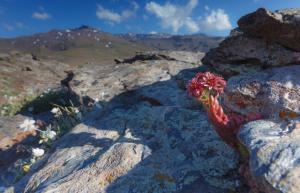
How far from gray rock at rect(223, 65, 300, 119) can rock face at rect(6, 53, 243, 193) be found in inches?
27.9

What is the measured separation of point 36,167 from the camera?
8.06 m

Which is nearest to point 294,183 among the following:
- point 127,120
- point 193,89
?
point 193,89

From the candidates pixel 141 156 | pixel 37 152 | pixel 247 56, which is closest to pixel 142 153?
pixel 141 156

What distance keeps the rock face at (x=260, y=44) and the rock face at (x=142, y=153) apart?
1.26 m

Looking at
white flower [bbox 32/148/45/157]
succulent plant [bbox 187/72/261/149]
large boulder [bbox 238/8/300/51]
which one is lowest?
white flower [bbox 32/148/45/157]

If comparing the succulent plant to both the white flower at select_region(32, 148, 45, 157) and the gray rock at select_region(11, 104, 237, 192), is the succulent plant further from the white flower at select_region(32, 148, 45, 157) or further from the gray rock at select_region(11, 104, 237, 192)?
the white flower at select_region(32, 148, 45, 157)

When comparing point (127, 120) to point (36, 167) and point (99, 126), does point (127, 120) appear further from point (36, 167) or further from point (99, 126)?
point (36, 167)

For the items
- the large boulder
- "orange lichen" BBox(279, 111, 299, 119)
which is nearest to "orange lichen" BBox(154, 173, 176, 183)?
"orange lichen" BBox(279, 111, 299, 119)

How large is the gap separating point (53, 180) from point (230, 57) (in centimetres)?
480

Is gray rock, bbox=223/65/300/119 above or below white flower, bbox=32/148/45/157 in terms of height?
above

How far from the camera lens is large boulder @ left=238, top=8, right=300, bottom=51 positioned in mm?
7082

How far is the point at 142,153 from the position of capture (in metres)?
6.48

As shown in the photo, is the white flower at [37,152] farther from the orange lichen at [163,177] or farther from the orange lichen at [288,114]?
the orange lichen at [288,114]

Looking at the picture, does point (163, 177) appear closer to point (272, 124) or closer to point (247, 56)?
point (272, 124)
